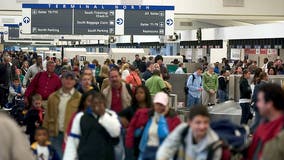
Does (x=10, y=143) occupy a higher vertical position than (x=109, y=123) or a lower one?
higher

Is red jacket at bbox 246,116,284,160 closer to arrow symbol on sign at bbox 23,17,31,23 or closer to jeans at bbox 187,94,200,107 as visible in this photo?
jeans at bbox 187,94,200,107

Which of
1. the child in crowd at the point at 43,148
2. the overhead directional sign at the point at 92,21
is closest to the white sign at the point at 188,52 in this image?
the overhead directional sign at the point at 92,21

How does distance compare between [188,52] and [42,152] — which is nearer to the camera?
[42,152]

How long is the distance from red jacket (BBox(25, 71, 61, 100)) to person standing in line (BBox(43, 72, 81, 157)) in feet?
7.22

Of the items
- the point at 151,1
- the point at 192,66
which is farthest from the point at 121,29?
the point at 192,66

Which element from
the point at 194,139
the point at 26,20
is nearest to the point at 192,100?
the point at 26,20

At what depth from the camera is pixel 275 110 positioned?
16.5 feet

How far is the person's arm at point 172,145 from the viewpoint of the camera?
19.0 ft

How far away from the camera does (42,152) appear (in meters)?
8.73

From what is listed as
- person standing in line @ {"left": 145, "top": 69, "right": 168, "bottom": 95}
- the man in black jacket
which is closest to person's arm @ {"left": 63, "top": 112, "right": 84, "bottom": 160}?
person standing in line @ {"left": 145, "top": 69, "right": 168, "bottom": 95}

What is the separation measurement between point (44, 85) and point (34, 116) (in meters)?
1.06

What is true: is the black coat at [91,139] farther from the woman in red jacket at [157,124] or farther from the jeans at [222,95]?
the jeans at [222,95]

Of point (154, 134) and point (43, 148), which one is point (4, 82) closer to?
point (43, 148)

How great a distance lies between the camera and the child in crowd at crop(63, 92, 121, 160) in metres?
6.95
